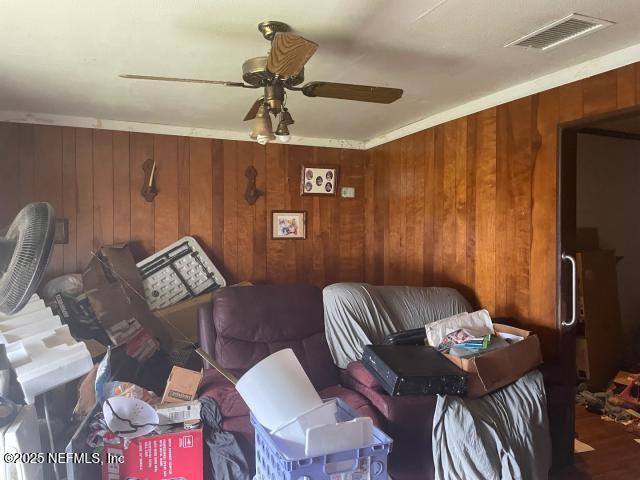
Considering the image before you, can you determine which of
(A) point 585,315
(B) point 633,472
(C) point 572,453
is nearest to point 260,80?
(C) point 572,453

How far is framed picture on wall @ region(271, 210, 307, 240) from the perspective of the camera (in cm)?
406

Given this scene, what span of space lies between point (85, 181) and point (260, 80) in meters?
2.16

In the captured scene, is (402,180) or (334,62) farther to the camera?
(402,180)

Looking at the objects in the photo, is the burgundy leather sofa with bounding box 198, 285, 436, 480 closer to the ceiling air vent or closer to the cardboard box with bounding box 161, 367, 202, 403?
the cardboard box with bounding box 161, 367, 202, 403

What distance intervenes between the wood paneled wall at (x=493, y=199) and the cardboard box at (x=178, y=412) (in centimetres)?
188

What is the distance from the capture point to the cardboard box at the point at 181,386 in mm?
2256

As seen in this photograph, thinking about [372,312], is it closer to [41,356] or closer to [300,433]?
[300,433]

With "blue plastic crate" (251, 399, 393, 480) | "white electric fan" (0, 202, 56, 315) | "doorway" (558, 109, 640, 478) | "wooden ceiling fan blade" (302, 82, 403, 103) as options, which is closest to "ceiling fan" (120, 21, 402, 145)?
"wooden ceiling fan blade" (302, 82, 403, 103)

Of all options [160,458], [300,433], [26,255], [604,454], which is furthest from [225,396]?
[604,454]

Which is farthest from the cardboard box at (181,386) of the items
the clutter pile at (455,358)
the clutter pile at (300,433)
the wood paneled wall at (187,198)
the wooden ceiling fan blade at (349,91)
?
the wood paneled wall at (187,198)

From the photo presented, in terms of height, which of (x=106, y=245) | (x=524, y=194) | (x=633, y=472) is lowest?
(x=633, y=472)

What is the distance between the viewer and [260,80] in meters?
1.95

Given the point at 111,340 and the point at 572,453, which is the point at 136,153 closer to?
the point at 111,340

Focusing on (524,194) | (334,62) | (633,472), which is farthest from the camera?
(524,194)
